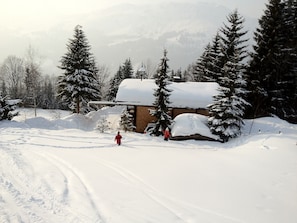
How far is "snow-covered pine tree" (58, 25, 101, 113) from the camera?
100ft

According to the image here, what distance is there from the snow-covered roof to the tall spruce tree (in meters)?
4.34

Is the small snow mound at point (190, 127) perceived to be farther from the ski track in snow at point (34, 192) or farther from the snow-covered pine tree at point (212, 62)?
the snow-covered pine tree at point (212, 62)

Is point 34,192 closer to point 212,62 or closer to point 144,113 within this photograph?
point 144,113

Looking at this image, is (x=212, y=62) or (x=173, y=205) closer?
(x=173, y=205)

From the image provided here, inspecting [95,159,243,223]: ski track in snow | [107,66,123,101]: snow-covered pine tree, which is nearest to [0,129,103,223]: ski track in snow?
[95,159,243,223]: ski track in snow

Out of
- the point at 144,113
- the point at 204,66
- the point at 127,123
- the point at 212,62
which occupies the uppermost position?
the point at 212,62

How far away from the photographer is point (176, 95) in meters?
25.3

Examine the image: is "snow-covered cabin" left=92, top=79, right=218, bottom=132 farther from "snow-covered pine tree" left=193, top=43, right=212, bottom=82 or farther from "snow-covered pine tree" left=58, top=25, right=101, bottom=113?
"snow-covered pine tree" left=193, top=43, right=212, bottom=82

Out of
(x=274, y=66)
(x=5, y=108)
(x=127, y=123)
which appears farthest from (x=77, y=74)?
(x=274, y=66)

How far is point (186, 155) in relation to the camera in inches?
557

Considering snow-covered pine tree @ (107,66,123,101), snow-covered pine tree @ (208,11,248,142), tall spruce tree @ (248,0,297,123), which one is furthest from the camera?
snow-covered pine tree @ (107,66,123,101)

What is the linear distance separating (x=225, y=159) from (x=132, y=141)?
6.80 m

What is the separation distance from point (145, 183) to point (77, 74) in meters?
23.2

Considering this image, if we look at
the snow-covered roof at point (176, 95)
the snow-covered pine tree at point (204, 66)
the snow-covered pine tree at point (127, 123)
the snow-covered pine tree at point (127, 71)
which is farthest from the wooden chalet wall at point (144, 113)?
the snow-covered pine tree at point (127, 71)
